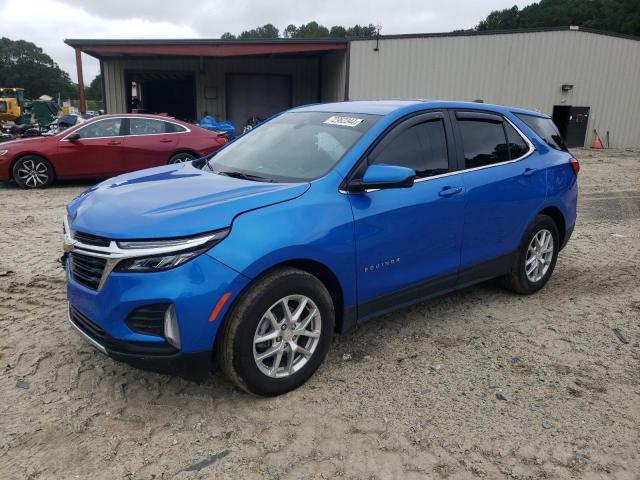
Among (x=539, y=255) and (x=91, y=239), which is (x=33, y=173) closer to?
(x=91, y=239)

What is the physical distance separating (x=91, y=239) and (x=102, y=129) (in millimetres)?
8590

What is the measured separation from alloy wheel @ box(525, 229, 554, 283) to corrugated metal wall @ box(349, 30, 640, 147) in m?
14.4

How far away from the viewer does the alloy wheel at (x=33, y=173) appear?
10.1 m

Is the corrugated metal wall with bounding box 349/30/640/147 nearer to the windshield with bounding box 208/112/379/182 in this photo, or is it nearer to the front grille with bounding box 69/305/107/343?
the windshield with bounding box 208/112/379/182

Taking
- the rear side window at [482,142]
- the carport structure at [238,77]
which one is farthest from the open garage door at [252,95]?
the rear side window at [482,142]

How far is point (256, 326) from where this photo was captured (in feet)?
9.44

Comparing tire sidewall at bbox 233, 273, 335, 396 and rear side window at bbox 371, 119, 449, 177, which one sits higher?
rear side window at bbox 371, 119, 449, 177

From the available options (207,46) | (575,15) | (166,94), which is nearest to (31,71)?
(166,94)

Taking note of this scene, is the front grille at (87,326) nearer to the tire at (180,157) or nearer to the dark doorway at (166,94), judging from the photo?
the tire at (180,157)

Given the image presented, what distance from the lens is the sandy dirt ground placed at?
103 inches

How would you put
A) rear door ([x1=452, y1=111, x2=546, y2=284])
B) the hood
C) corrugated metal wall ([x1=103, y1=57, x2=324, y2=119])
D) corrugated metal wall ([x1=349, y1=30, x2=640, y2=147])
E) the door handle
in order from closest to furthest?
the hood, the door handle, rear door ([x1=452, y1=111, x2=546, y2=284]), corrugated metal wall ([x1=349, y1=30, x2=640, y2=147]), corrugated metal wall ([x1=103, y1=57, x2=324, y2=119])

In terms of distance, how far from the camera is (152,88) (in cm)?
2491

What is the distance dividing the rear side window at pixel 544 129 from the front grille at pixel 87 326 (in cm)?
394

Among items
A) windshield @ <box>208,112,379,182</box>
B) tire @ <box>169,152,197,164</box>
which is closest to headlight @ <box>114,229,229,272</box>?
windshield @ <box>208,112,379,182</box>
